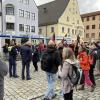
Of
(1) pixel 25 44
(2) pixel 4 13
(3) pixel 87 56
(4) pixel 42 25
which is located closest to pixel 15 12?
(2) pixel 4 13

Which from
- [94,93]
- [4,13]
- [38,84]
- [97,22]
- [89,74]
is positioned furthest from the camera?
[97,22]

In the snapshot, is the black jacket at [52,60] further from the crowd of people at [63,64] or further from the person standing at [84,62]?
the person standing at [84,62]

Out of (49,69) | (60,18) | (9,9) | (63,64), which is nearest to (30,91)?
(49,69)

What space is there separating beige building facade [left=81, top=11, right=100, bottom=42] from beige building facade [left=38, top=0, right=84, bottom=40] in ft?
57.5

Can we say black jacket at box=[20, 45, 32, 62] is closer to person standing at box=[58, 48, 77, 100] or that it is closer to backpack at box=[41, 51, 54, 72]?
backpack at box=[41, 51, 54, 72]

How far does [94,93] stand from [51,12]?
53.8 metres

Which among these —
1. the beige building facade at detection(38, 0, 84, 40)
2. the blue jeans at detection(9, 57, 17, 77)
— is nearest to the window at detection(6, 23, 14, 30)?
the beige building facade at detection(38, 0, 84, 40)

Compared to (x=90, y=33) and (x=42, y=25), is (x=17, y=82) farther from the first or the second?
(x=90, y=33)

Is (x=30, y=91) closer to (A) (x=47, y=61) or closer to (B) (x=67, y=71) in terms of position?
(A) (x=47, y=61)

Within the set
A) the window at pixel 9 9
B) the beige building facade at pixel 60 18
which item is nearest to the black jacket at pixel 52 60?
the window at pixel 9 9

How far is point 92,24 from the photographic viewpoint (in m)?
84.2

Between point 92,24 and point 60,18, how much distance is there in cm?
2836

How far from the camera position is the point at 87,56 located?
916cm

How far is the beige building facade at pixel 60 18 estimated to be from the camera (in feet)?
192
